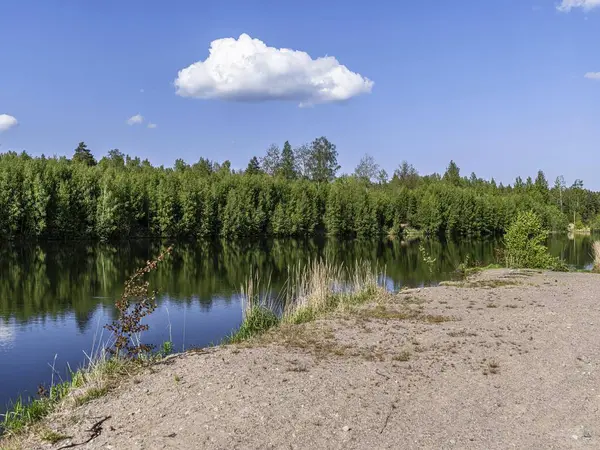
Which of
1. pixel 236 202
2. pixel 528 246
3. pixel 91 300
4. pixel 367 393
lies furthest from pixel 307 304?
pixel 236 202

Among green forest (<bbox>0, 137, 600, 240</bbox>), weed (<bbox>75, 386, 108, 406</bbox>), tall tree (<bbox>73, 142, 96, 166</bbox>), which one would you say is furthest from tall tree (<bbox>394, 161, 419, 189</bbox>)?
weed (<bbox>75, 386, 108, 406</bbox>)

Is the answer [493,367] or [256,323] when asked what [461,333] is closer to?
[493,367]

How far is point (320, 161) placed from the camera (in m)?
108

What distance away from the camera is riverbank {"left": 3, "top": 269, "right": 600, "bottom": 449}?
228 inches

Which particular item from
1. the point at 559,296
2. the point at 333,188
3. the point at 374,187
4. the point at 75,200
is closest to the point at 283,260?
the point at 559,296

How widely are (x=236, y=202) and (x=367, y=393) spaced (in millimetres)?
64914

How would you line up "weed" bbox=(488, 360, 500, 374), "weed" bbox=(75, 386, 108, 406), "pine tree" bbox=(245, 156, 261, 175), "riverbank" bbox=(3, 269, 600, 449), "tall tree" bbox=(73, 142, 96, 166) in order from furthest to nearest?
"pine tree" bbox=(245, 156, 261, 175) → "tall tree" bbox=(73, 142, 96, 166) → "weed" bbox=(488, 360, 500, 374) → "weed" bbox=(75, 386, 108, 406) → "riverbank" bbox=(3, 269, 600, 449)

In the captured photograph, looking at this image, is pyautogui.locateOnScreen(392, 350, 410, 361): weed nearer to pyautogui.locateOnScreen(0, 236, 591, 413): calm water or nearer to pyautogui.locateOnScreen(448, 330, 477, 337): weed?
pyautogui.locateOnScreen(448, 330, 477, 337): weed

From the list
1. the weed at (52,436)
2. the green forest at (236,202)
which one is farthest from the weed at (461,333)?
the green forest at (236,202)

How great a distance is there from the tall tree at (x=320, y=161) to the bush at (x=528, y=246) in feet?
270

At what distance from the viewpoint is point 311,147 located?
108000 mm

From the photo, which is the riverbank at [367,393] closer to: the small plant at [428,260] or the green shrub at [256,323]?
the green shrub at [256,323]

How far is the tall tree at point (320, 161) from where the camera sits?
352 feet

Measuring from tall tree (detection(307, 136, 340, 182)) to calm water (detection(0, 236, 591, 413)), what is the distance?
221 ft
